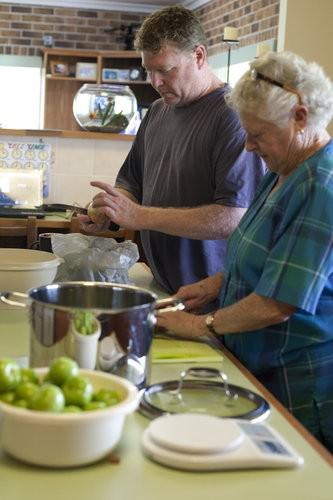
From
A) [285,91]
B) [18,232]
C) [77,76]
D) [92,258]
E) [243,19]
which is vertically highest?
[243,19]

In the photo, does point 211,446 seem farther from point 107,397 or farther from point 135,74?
point 135,74

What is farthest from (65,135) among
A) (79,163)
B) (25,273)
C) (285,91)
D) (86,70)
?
(86,70)

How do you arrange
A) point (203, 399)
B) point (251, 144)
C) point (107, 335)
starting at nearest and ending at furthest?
point (107, 335) < point (203, 399) < point (251, 144)

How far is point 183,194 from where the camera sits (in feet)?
8.18

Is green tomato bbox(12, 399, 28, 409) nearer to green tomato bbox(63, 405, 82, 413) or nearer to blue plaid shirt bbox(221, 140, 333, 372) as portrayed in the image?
green tomato bbox(63, 405, 82, 413)

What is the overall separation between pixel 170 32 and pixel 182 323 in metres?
1.10

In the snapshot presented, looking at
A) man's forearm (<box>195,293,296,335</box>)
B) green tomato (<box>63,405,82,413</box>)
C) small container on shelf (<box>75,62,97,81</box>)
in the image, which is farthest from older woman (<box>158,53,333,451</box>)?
small container on shelf (<box>75,62,97,81</box>)

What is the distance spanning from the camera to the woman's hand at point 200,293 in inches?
79.6

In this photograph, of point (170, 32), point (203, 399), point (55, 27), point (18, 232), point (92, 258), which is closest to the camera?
point (203, 399)

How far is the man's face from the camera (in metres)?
2.44

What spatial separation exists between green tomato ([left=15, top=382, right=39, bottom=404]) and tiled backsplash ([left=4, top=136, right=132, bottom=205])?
2828 mm

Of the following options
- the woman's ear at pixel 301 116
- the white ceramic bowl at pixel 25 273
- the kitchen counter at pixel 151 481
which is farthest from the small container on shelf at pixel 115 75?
the kitchen counter at pixel 151 481

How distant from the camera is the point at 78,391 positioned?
107 centimetres

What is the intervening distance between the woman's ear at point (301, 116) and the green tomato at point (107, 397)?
819mm
